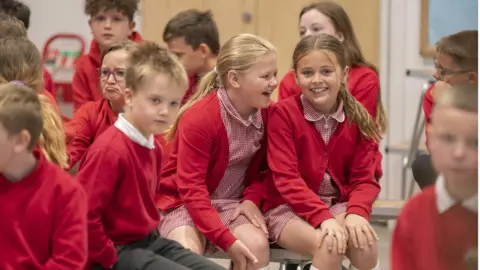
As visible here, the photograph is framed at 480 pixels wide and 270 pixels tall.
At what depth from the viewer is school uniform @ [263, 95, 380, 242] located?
6.93 ft

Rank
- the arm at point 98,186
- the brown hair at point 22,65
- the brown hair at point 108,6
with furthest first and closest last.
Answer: the brown hair at point 108,6, the brown hair at point 22,65, the arm at point 98,186

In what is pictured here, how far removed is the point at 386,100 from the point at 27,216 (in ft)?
8.85

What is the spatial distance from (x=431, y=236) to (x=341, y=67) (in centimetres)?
127

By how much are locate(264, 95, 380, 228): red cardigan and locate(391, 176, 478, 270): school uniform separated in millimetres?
1051

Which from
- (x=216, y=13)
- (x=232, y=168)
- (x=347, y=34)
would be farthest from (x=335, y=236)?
(x=216, y=13)

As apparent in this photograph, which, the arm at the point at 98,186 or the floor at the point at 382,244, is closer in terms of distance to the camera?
the floor at the point at 382,244

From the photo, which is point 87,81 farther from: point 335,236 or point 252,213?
point 335,236

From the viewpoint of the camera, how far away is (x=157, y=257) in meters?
1.84

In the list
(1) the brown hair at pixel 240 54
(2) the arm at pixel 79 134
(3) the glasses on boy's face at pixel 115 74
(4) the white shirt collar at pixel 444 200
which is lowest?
(2) the arm at pixel 79 134

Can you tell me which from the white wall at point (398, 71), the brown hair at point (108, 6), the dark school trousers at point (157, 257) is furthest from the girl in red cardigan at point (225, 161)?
the white wall at point (398, 71)

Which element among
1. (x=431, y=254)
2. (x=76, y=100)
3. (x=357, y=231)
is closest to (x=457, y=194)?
(x=431, y=254)

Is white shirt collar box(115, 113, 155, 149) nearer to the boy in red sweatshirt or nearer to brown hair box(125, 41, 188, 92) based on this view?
brown hair box(125, 41, 188, 92)

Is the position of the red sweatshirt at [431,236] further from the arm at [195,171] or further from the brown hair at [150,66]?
the arm at [195,171]

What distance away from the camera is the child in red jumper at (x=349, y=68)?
2.45m
